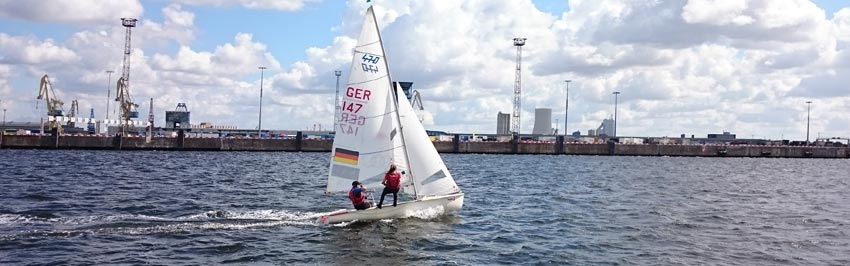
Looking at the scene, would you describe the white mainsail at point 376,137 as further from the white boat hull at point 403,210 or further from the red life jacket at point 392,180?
the red life jacket at point 392,180

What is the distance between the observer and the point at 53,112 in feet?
520

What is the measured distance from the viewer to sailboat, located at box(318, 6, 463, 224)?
2588 centimetres

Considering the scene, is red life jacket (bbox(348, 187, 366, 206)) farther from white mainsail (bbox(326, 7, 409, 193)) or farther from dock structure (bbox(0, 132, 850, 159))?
dock structure (bbox(0, 132, 850, 159))

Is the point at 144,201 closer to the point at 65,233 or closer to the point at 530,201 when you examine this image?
the point at 65,233

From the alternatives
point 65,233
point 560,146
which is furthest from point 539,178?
point 560,146

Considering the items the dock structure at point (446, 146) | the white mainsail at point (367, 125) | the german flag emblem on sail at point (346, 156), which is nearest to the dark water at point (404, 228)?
the white mainsail at point (367, 125)

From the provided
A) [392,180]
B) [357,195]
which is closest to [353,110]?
[392,180]

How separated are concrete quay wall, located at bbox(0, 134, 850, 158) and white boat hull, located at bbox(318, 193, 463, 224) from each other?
82.9 meters

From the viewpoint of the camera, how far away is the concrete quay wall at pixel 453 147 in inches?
3893

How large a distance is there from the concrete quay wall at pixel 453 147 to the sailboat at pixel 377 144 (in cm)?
8263

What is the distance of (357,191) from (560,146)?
103 meters

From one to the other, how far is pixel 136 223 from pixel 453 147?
95246 millimetres

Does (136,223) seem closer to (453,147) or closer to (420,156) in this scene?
(420,156)

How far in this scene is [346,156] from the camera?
87.5ft
